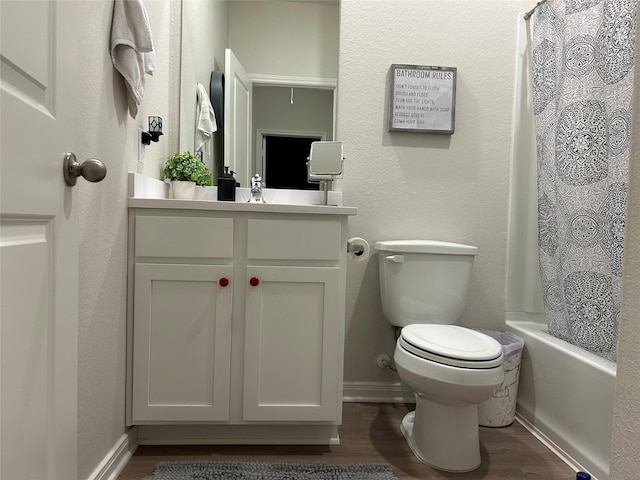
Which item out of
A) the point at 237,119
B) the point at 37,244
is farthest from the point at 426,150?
the point at 37,244

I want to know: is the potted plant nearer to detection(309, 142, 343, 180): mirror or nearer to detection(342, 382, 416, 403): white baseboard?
detection(309, 142, 343, 180): mirror

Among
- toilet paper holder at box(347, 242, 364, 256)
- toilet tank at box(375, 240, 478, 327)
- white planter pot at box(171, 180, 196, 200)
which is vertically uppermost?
white planter pot at box(171, 180, 196, 200)

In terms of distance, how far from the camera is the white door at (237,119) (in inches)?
80.4

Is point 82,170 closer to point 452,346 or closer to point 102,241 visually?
point 102,241

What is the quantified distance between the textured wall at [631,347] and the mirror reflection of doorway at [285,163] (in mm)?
1482

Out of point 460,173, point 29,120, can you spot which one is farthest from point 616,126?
point 29,120

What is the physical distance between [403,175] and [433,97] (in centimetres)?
40

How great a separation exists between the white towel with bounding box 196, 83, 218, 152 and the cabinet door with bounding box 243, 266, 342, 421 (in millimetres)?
838

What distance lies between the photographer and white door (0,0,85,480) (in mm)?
603

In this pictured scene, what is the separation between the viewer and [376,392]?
2105mm

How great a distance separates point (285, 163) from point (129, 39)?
891mm

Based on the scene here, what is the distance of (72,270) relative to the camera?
816mm

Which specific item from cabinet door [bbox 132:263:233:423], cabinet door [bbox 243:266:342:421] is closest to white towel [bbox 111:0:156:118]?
cabinet door [bbox 132:263:233:423]

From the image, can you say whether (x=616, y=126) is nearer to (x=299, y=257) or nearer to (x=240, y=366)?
(x=299, y=257)
